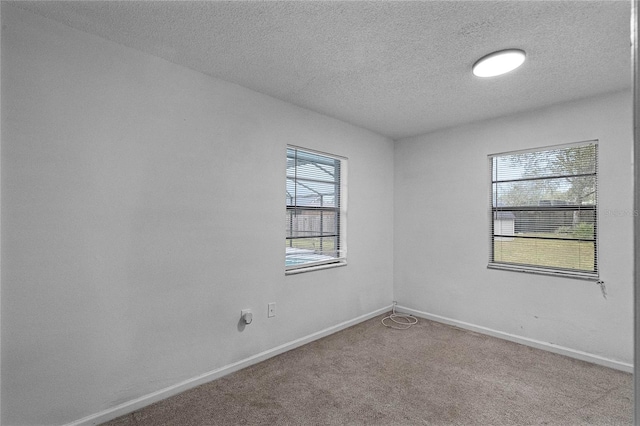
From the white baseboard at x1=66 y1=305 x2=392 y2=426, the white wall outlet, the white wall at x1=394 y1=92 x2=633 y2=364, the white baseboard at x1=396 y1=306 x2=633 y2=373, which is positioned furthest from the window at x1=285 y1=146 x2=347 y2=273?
the white baseboard at x1=396 y1=306 x2=633 y2=373

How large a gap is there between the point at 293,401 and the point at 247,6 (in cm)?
252

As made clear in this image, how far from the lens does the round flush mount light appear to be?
2.09 meters

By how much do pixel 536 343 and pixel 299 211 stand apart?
9.01 feet

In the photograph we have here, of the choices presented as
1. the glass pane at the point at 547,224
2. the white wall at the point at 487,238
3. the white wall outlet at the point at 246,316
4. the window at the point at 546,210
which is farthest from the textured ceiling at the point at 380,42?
the white wall outlet at the point at 246,316

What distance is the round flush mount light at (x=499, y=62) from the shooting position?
209 cm

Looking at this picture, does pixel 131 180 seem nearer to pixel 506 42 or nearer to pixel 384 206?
pixel 506 42

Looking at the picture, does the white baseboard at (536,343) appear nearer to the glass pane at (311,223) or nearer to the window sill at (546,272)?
the window sill at (546,272)

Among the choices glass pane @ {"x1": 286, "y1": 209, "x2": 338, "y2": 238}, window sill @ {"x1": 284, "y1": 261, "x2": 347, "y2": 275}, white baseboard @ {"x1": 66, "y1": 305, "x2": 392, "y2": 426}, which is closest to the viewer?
white baseboard @ {"x1": 66, "y1": 305, "x2": 392, "y2": 426}

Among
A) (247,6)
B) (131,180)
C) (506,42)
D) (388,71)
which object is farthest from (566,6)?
(131,180)

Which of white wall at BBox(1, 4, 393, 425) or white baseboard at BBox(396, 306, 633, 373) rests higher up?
white wall at BBox(1, 4, 393, 425)

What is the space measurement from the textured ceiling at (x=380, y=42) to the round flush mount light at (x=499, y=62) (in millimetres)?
62

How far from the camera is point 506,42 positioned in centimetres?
199

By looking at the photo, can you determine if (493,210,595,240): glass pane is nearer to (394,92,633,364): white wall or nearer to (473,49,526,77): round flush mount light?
(394,92,633,364): white wall

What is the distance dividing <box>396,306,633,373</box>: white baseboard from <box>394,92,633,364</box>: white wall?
37 millimetres
